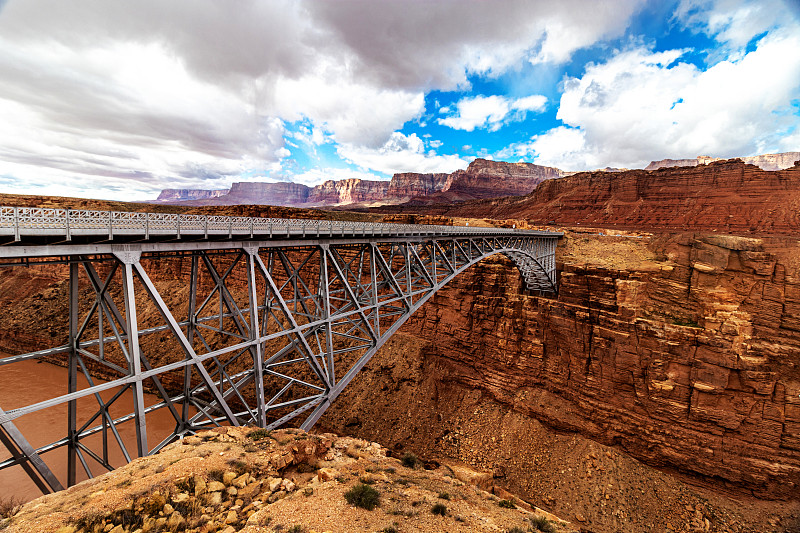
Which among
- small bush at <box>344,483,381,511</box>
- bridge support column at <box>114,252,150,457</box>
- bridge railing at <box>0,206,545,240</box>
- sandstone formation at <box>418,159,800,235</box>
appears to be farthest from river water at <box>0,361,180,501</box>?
sandstone formation at <box>418,159,800,235</box>

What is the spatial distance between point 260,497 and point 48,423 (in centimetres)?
2859

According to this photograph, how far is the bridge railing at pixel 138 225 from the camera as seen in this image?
17.9 ft

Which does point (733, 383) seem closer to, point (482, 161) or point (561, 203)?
point (561, 203)

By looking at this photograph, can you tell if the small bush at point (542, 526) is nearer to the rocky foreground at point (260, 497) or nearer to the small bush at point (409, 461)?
the rocky foreground at point (260, 497)

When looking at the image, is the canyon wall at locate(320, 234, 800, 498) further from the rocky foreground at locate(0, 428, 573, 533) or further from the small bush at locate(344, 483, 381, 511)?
the small bush at locate(344, 483, 381, 511)

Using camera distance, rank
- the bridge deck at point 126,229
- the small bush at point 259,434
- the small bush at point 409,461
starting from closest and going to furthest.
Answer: the bridge deck at point 126,229 → the small bush at point 259,434 → the small bush at point 409,461

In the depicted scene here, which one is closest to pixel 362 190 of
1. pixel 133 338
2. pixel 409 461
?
pixel 409 461

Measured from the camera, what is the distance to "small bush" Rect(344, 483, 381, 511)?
19.6ft

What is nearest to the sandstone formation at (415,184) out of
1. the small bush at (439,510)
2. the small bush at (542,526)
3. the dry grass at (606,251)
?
the dry grass at (606,251)

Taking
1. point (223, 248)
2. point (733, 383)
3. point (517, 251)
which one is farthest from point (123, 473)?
point (733, 383)

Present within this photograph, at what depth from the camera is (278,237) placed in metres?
9.69

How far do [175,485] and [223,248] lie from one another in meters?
5.40

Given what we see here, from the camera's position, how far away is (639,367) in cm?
1903

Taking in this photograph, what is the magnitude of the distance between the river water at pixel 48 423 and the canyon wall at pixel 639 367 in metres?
13.6
